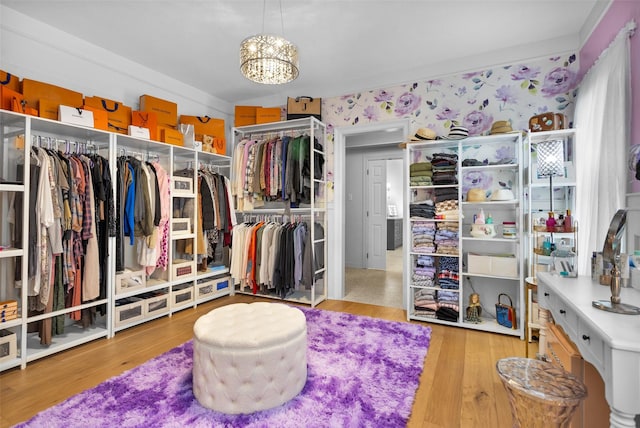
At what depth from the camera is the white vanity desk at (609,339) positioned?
920mm

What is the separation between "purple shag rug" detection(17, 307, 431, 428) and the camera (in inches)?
64.1

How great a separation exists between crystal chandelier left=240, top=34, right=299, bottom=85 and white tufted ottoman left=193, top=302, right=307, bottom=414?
168cm

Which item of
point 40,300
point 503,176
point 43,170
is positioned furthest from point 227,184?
point 503,176

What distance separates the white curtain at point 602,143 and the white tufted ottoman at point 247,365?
7.20 feet

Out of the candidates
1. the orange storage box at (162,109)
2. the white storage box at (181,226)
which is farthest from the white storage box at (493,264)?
the orange storage box at (162,109)

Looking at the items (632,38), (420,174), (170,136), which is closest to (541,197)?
(420,174)

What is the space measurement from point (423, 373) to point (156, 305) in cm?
265

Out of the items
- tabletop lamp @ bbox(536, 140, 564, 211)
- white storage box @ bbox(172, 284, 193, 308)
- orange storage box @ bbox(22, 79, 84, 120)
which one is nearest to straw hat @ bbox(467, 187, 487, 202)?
tabletop lamp @ bbox(536, 140, 564, 211)

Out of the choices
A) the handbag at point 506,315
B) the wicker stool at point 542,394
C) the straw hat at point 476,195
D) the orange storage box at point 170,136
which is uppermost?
the orange storage box at point 170,136

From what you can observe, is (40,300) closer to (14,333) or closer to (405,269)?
(14,333)

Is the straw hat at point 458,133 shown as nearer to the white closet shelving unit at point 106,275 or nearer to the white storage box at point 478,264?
the white storage box at point 478,264

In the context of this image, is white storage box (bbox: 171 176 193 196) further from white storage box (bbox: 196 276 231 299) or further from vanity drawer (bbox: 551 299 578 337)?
vanity drawer (bbox: 551 299 578 337)

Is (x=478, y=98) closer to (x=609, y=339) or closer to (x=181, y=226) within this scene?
(x=609, y=339)

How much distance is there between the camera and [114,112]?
9.62 ft
